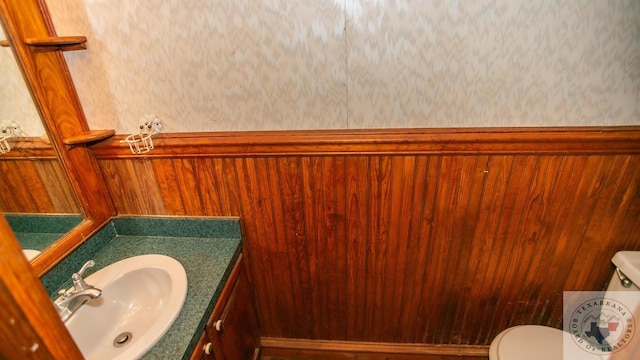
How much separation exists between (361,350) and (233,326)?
0.73 metres

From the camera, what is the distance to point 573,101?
99cm

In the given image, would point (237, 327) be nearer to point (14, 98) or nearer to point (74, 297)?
point (74, 297)

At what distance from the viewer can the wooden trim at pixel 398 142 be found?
1.01m

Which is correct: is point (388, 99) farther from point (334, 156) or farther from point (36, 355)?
point (36, 355)

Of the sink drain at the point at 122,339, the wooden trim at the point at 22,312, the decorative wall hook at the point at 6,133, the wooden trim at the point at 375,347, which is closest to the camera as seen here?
the wooden trim at the point at 22,312

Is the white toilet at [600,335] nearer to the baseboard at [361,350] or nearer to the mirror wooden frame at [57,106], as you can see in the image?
the baseboard at [361,350]

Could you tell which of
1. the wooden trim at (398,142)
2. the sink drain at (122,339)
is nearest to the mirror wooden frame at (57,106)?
the wooden trim at (398,142)

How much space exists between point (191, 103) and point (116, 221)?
64 cm

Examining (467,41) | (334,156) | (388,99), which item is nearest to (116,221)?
(334,156)

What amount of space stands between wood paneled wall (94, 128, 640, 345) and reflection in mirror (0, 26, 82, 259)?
175 mm

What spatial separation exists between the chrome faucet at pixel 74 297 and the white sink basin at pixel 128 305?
0.03 metres

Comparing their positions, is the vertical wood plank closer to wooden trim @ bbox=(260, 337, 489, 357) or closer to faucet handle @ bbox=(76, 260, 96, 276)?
wooden trim @ bbox=(260, 337, 489, 357)

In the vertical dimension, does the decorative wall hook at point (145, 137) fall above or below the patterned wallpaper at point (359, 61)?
below

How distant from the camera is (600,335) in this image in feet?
4.02
